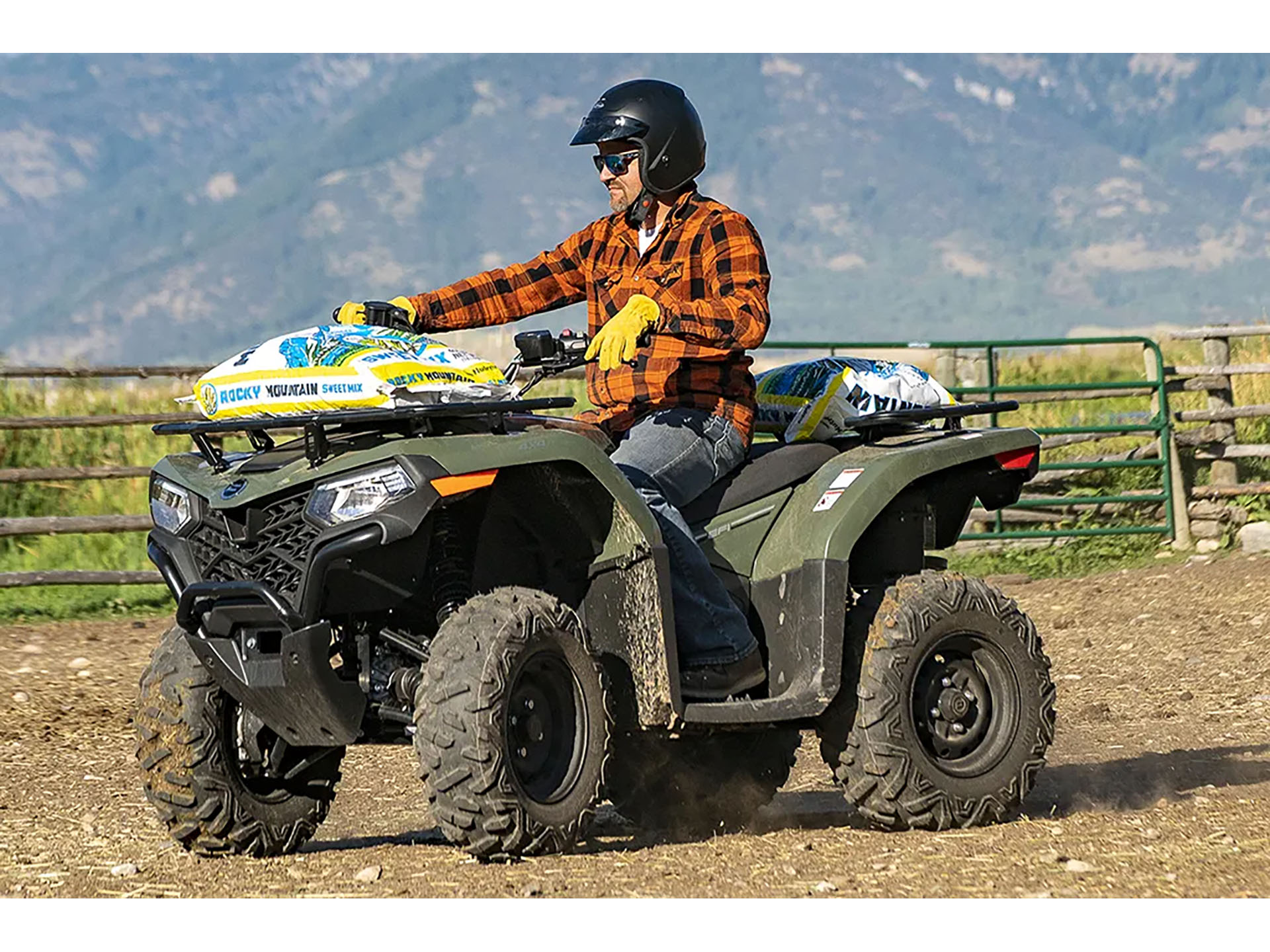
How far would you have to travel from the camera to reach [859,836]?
588 cm

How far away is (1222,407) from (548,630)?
1158 centimetres

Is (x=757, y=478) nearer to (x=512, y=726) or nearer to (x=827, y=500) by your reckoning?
(x=827, y=500)

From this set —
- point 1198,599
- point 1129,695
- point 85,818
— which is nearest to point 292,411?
point 85,818

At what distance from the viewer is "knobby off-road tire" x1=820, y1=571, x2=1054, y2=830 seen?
597 centimetres

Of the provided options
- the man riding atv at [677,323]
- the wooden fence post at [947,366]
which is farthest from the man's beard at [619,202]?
the wooden fence post at [947,366]

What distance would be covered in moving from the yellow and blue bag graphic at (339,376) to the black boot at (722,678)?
41.4 inches

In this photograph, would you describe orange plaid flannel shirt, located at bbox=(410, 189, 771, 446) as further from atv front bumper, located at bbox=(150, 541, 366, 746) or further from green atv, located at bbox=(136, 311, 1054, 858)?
atv front bumper, located at bbox=(150, 541, 366, 746)

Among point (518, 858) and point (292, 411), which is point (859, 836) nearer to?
point (518, 858)

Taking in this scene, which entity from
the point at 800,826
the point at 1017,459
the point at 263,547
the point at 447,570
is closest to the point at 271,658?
the point at 263,547

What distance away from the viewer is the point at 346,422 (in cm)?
510

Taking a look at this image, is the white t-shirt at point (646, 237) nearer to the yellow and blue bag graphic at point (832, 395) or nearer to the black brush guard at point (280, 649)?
the yellow and blue bag graphic at point (832, 395)

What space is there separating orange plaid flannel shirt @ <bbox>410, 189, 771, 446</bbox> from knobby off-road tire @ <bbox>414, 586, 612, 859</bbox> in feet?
2.98

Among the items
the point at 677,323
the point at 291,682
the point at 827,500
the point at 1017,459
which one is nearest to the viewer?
the point at 291,682

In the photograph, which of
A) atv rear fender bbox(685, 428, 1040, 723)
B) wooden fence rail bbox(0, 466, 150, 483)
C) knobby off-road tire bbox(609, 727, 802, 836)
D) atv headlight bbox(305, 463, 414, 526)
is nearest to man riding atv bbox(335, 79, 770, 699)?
atv rear fender bbox(685, 428, 1040, 723)
